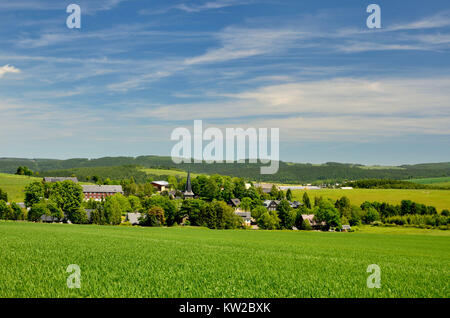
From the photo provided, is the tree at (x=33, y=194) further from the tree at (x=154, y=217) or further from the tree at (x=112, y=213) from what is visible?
the tree at (x=154, y=217)

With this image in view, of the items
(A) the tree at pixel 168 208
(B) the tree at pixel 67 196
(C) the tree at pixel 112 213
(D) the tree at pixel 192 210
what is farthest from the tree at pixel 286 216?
(B) the tree at pixel 67 196

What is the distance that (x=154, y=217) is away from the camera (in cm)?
8256

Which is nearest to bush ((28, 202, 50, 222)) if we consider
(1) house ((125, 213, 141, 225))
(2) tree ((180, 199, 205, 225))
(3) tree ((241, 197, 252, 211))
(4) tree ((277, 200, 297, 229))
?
(1) house ((125, 213, 141, 225))

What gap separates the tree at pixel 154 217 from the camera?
82.6 m

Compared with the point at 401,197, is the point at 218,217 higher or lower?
higher

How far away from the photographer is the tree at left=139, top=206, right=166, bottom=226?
82625mm

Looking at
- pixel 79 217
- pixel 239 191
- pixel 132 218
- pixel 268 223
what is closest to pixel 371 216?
pixel 268 223

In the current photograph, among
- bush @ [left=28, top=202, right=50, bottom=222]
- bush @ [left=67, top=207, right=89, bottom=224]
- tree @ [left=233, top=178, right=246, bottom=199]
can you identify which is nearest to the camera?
bush @ [left=67, top=207, right=89, bottom=224]

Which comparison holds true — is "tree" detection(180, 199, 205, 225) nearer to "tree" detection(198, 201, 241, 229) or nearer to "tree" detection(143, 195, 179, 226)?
"tree" detection(143, 195, 179, 226)

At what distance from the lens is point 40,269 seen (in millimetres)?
18094

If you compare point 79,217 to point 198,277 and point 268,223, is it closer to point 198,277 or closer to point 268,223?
point 268,223

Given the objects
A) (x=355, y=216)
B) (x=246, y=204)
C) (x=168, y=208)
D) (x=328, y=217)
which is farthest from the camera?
(x=246, y=204)
